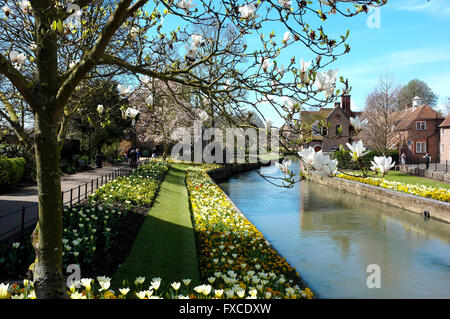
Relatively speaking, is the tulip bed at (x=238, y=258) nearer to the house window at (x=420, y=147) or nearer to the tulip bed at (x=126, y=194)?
the tulip bed at (x=126, y=194)

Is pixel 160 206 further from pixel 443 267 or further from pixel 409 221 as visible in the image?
pixel 409 221

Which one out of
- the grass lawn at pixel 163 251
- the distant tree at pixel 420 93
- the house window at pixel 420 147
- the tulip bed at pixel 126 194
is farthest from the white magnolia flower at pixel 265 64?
the distant tree at pixel 420 93

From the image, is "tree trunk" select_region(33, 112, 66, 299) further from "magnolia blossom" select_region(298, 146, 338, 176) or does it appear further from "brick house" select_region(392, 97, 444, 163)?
"brick house" select_region(392, 97, 444, 163)

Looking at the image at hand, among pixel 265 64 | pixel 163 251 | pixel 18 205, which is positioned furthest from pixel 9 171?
pixel 265 64

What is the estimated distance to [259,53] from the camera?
4.44 meters

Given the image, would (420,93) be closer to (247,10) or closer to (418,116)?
(418,116)

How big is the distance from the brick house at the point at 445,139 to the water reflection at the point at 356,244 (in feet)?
92.3

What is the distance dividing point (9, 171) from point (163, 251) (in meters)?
10.6

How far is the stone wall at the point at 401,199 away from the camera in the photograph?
15.1m

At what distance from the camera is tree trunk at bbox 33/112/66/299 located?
3607 mm

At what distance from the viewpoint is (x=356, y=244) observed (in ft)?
39.1

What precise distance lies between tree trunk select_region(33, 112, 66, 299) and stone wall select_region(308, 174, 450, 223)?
15350mm
